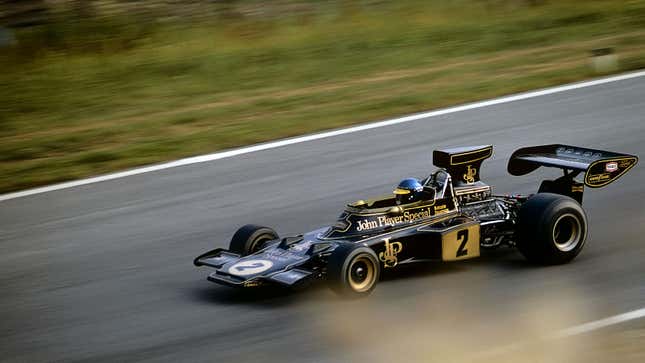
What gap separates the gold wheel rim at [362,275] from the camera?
8492 millimetres

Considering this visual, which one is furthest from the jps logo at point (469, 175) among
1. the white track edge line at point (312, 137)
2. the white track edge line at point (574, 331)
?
the white track edge line at point (312, 137)

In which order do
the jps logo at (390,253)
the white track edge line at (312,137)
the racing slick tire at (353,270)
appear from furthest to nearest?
the white track edge line at (312,137)
the jps logo at (390,253)
the racing slick tire at (353,270)

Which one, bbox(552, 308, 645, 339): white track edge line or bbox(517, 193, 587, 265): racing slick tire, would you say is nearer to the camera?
Result: bbox(552, 308, 645, 339): white track edge line

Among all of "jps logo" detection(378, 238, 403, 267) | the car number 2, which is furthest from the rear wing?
"jps logo" detection(378, 238, 403, 267)

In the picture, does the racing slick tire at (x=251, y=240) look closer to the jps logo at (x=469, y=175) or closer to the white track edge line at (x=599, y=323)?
the jps logo at (x=469, y=175)

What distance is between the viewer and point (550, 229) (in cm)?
902

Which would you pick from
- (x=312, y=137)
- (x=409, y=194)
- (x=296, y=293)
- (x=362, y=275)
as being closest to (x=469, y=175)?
(x=409, y=194)

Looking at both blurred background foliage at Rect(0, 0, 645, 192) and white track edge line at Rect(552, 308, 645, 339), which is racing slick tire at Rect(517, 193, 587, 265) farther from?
blurred background foliage at Rect(0, 0, 645, 192)

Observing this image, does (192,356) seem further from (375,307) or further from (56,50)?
(56,50)

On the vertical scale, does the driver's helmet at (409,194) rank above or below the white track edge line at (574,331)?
above

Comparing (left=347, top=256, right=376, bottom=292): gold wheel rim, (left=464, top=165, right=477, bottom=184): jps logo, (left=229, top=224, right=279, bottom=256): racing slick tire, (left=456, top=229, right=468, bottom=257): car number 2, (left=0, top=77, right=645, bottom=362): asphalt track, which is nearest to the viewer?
(left=0, top=77, right=645, bottom=362): asphalt track

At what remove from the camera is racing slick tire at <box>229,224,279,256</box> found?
945cm

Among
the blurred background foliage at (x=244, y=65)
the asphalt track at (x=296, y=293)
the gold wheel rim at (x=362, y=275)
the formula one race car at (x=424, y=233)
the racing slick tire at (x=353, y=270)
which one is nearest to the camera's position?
the asphalt track at (x=296, y=293)

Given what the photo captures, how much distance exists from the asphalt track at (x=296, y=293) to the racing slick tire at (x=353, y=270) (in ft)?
0.56
